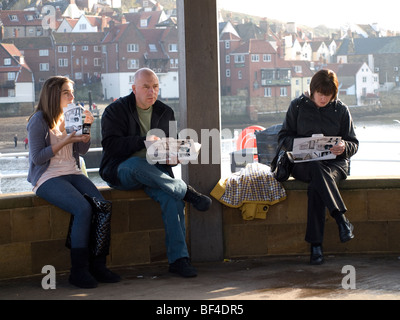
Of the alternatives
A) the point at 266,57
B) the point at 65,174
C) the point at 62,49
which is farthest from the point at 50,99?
the point at 266,57

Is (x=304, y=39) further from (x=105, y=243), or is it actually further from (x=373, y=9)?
(x=105, y=243)

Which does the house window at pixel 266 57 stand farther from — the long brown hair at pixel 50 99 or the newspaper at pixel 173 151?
the long brown hair at pixel 50 99

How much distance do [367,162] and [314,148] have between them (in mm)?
26810

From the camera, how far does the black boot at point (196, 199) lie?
3.33 m

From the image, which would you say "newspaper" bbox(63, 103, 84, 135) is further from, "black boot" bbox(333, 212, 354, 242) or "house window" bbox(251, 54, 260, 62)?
"house window" bbox(251, 54, 260, 62)

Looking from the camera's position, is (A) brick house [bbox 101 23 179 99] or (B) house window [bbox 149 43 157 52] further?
(B) house window [bbox 149 43 157 52]

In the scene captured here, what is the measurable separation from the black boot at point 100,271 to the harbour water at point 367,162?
449 inches

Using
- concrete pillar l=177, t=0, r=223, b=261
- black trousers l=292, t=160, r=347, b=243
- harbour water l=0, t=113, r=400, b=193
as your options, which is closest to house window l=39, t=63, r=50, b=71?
harbour water l=0, t=113, r=400, b=193

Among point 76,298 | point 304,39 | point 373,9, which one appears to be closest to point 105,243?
point 76,298

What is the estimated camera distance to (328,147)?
3.49 meters

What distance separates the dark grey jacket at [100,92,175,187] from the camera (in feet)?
10.8

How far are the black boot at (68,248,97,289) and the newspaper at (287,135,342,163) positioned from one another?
48.9 inches

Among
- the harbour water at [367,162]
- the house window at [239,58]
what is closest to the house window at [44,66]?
the harbour water at [367,162]

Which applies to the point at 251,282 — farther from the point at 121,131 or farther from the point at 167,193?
the point at 121,131
